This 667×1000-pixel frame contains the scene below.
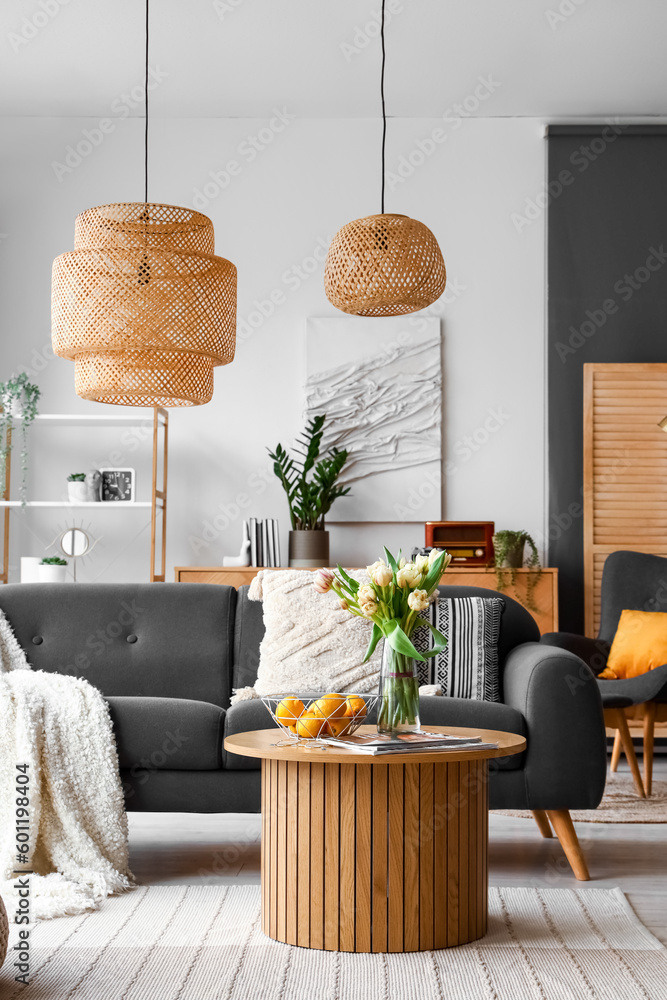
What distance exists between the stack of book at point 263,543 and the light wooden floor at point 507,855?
1528 mm

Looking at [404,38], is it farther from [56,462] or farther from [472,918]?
[472,918]

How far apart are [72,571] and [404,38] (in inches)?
121

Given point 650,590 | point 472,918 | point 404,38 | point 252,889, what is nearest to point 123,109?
point 404,38

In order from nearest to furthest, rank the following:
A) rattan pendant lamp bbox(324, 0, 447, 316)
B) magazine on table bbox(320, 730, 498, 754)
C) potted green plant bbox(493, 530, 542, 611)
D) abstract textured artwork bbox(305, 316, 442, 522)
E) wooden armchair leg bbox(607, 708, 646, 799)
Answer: magazine on table bbox(320, 730, 498, 754) → rattan pendant lamp bbox(324, 0, 447, 316) → wooden armchair leg bbox(607, 708, 646, 799) → potted green plant bbox(493, 530, 542, 611) → abstract textured artwork bbox(305, 316, 442, 522)

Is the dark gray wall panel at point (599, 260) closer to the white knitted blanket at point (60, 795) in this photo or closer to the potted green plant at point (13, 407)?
the potted green plant at point (13, 407)

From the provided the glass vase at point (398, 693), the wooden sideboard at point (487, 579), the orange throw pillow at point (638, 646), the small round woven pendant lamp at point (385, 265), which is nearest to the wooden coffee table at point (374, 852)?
the glass vase at point (398, 693)

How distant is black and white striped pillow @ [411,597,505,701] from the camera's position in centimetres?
332

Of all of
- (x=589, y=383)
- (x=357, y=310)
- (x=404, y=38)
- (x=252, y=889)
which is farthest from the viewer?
(x=589, y=383)

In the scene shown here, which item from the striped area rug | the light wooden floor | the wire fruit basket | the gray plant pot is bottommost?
the light wooden floor

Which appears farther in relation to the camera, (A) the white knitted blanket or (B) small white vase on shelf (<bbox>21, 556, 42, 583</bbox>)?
(B) small white vase on shelf (<bbox>21, 556, 42, 583</bbox>)

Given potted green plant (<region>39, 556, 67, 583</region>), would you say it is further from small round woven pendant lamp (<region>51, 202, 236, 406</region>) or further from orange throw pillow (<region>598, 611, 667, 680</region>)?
orange throw pillow (<region>598, 611, 667, 680</region>)

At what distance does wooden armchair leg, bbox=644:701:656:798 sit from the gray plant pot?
166cm

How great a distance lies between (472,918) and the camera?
7.53 ft

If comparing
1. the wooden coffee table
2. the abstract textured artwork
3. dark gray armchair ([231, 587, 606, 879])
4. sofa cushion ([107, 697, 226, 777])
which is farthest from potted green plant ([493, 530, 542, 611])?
the wooden coffee table
